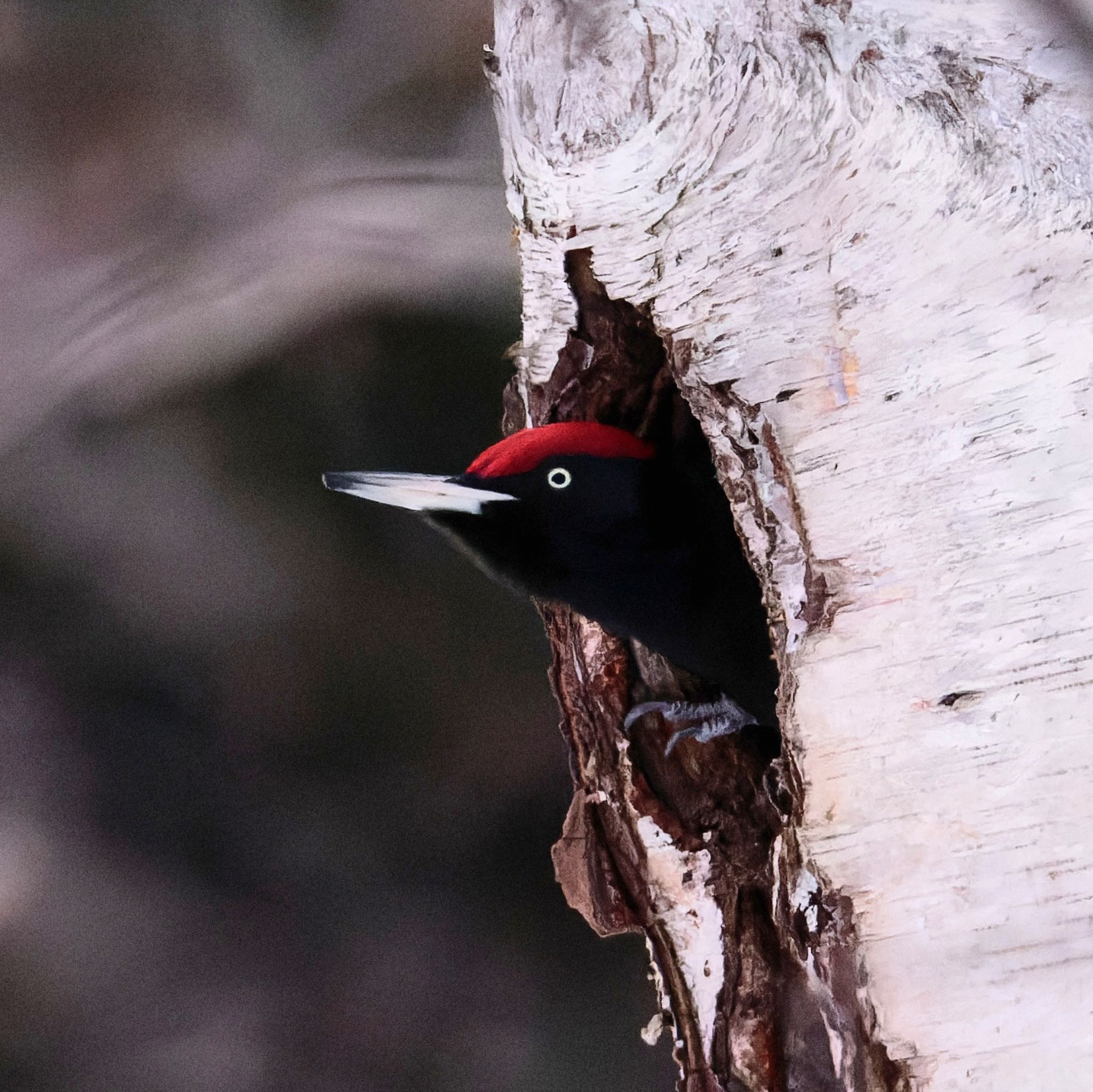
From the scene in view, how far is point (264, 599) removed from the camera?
2.82 feet

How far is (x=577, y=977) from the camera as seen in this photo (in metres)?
0.95

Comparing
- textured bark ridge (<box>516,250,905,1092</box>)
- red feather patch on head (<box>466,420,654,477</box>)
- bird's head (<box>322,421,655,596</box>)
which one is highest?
red feather patch on head (<box>466,420,654,477</box>)

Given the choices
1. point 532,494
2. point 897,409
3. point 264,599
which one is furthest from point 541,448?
point 264,599

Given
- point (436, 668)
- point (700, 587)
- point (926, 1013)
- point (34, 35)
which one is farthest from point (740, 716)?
point (34, 35)

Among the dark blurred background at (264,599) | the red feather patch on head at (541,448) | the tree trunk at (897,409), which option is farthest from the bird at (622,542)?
the dark blurred background at (264,599)

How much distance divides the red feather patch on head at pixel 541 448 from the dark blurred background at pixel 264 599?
31 cm

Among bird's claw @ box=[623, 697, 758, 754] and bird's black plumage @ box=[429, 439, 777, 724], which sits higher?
bird's black plumage @ box=[429, 439, 777, 724]

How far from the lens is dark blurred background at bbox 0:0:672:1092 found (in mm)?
696

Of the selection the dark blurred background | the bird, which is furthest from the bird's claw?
the dark blurred background

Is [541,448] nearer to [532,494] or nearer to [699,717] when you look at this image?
[532,494]

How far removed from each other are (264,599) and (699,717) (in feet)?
1.49

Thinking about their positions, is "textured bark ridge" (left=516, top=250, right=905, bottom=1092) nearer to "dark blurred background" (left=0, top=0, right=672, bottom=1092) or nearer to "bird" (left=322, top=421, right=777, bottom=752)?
"bird" (left=322, top=421, right=777, bottom=752)

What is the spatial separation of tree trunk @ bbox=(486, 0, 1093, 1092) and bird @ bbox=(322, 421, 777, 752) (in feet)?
0.40

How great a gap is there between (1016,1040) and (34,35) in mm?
871
